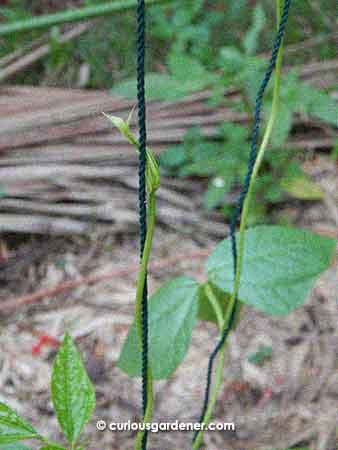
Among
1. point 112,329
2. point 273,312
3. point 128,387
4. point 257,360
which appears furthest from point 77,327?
point 273,312

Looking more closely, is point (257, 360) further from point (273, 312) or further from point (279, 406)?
point (273, 312)

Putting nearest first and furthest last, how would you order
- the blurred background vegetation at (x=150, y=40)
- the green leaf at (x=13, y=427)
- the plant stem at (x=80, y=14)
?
the green leaf at (x=13, y=427) < the plant stem at (x=80, y=14) < the blurred background vegetation at (x=150, y=40)

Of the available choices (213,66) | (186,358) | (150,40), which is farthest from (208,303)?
(150,40)

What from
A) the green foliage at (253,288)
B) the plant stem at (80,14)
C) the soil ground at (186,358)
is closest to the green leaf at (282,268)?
the green foliage at (253,288)

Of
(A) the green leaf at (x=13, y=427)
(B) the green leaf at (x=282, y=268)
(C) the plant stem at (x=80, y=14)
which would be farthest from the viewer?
(C) the plant stem at (x=80, y=14)

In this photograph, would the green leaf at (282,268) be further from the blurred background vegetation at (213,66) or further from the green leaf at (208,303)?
the blurred background vegetation at (213,66)

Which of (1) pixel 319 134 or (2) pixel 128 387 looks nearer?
(2) pixel 128 387
